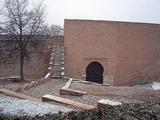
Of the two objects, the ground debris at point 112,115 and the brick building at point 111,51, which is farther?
the brick building at point 111,51

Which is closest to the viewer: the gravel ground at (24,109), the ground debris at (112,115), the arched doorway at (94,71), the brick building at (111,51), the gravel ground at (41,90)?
the ground debris at (112,115)

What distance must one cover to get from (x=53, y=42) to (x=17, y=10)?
6.79 metres

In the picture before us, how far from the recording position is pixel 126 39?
2375 cm

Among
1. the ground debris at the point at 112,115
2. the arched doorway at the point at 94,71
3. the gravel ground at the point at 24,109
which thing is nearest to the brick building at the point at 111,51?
the arched doorway at the point at 94,71

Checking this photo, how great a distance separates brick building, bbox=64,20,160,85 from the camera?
22.8m

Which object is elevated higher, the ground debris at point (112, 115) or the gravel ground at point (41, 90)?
the ground debris at point (112, 115)

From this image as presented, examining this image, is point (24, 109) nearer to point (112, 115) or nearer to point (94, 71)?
point (112, 115)

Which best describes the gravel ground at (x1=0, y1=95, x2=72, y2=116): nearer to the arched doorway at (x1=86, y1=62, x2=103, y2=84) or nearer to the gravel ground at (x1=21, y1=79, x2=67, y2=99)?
the gravel ground at (x1=21, y1=79, x2=67, y2=99)

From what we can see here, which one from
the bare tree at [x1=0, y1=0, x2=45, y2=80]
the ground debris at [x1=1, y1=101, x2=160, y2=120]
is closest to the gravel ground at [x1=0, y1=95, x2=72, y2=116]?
the ground debris at [x1=1, y1=101, x2=160, y2=120]

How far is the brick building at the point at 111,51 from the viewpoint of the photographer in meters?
22.8

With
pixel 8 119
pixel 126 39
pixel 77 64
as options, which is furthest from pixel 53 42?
pixel 8 119

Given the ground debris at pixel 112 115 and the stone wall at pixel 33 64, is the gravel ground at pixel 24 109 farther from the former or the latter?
the stone wall at pixel 33 64

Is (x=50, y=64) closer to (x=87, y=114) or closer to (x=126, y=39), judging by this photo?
(x=126, y=39)

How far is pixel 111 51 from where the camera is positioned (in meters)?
23.3
